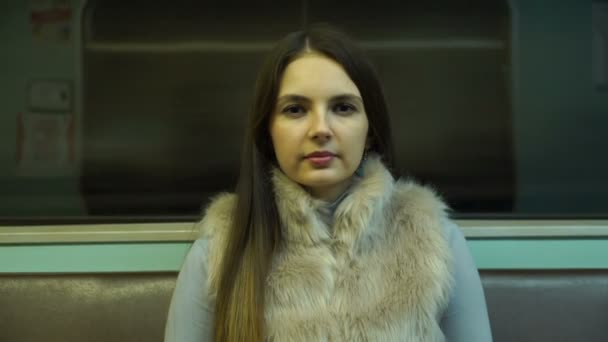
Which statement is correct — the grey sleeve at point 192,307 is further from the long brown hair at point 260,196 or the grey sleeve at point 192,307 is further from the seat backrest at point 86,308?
the seat backrest at point 86,308

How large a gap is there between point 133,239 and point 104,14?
2.65 feet

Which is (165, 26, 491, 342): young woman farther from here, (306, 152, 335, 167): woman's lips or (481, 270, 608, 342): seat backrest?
(481, 270, 608, 342): seat backrest

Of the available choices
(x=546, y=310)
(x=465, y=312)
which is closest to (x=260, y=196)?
(x=465, y=312)

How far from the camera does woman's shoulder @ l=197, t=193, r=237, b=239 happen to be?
1409mm

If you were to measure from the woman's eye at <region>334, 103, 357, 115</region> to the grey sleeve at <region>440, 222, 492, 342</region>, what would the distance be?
1.37 feet

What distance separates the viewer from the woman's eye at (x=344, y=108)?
1.31 metres

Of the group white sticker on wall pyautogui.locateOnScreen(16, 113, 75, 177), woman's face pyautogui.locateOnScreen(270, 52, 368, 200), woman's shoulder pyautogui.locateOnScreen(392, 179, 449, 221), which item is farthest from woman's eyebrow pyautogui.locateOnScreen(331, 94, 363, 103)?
white sticker on wall pyautogui.locateOnScreen(16, 113, 75, 177)

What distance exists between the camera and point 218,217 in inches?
56.6

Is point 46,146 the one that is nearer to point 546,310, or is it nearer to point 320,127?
point 320,127

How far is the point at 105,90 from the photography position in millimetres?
2062

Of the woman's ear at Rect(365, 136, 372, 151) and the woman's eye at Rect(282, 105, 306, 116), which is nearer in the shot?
the woman's eye at Rect(282, 105, 306, 116)

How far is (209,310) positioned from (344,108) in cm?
57

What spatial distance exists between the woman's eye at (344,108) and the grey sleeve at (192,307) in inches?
18.5

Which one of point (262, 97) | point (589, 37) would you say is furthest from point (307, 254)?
point (589, 37)
